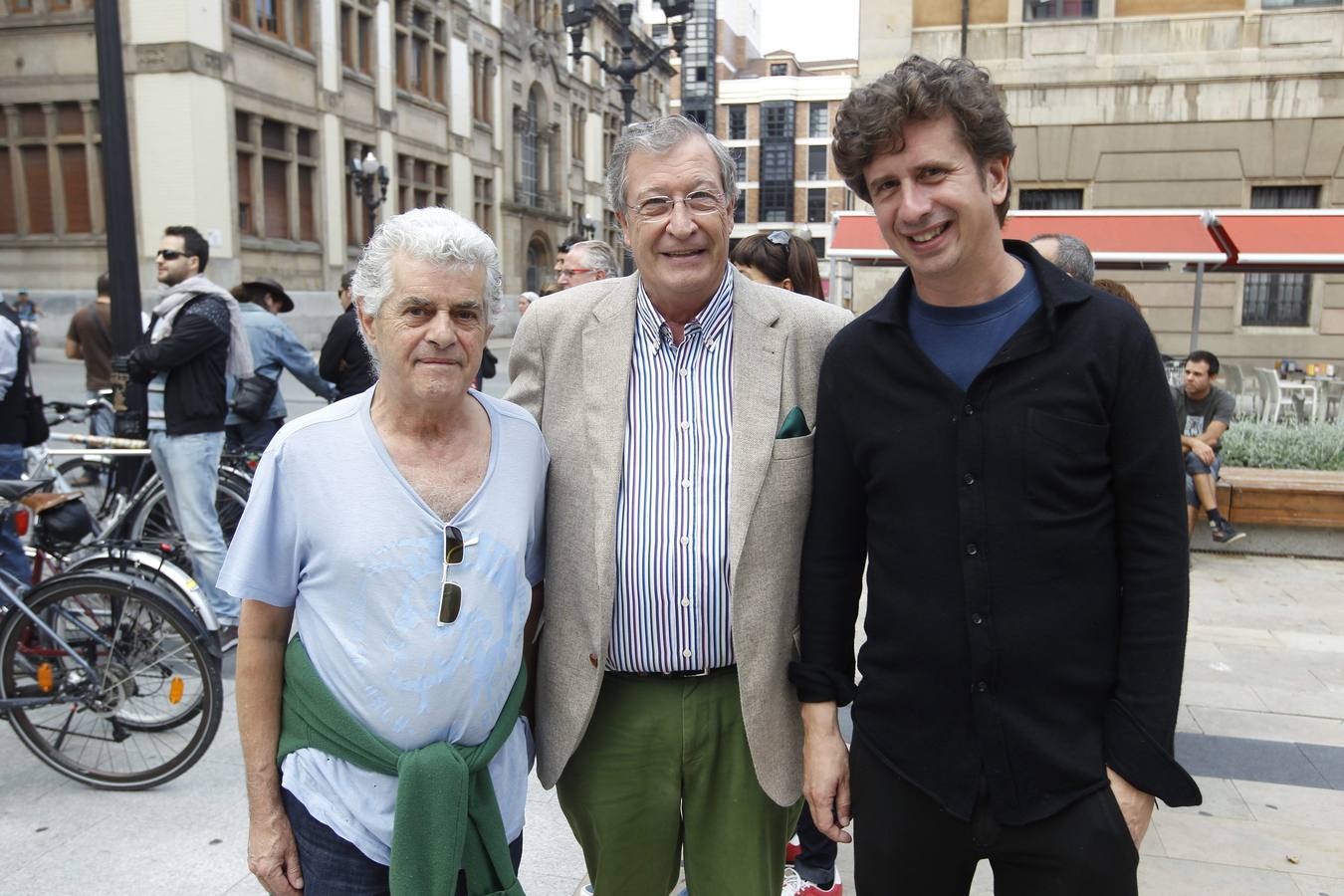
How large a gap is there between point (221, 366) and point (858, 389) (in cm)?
442

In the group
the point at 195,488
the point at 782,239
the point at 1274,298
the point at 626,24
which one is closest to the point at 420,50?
the point at 626,24

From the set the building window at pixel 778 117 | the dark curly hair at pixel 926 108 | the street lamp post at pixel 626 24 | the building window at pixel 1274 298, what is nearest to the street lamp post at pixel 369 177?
the street lamp post at pixel 626 24

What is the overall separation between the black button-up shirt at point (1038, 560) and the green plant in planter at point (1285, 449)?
26.9 ft

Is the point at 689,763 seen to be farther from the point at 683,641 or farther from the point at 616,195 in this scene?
the point at 616,195

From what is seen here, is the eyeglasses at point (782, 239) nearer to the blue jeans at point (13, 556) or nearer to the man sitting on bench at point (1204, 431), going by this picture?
the blue jeans at point (13, 556)

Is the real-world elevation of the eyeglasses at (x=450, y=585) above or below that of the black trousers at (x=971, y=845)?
above

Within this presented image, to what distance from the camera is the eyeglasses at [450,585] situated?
6.31 feet

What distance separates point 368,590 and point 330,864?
539 mm

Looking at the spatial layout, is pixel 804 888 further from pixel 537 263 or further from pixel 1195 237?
pixel 537 263

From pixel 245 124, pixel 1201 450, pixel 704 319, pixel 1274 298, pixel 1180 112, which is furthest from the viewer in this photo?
pixel 245 124

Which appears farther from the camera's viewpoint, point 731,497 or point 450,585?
point 731,497

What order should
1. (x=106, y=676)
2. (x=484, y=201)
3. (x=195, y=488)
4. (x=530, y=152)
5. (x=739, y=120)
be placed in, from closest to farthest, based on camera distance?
(x=106, y=676) < (x=195, y=488) < (x=484, y=201) < (x=530, y=152) < (x=739, y=120)

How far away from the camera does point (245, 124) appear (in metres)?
23.8

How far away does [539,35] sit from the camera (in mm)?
41094
